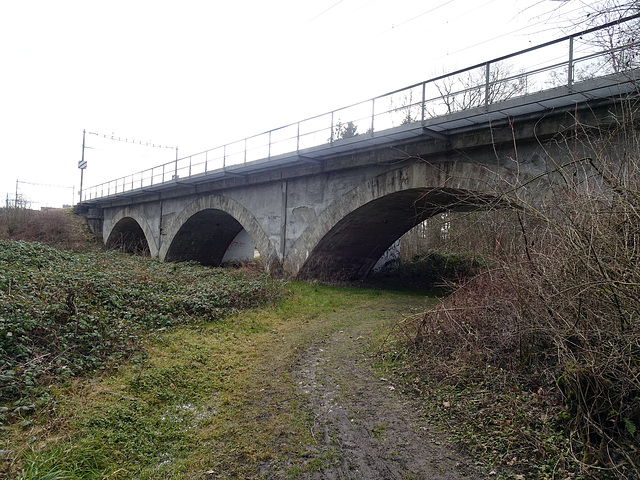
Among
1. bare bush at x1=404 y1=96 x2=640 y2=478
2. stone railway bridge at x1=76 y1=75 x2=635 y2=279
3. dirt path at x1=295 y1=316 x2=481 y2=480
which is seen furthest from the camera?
stone railway bridge at x1=76 y1=75 x2=635 y2=279

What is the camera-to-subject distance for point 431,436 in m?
3.27

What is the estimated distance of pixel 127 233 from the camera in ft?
97.6

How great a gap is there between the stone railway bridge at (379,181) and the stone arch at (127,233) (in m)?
7.20

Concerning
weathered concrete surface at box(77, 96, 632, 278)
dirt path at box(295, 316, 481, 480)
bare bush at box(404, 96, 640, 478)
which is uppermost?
weathered concrete surface at box(77, 96, 632, 278)

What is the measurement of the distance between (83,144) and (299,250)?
31.8 meters

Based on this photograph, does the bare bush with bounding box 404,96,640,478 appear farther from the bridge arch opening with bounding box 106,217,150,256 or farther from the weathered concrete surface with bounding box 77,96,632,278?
the bridge arch opening with bounding box 106,217,150,256

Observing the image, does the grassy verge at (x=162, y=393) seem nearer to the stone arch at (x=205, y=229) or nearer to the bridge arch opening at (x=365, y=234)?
the bridge arch opening at (x=365, y=234)

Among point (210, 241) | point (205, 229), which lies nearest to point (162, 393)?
point (205, 229)

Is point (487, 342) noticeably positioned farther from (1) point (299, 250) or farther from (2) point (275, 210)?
(2) point (275, 210)

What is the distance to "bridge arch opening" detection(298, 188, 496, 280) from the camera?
35.8 feet

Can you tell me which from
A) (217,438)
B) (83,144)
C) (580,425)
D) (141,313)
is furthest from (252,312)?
(83,144)

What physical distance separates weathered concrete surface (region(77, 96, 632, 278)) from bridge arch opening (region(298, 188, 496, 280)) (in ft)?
0.11

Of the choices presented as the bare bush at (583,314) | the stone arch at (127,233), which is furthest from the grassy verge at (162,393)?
the stone arch at (127,233)

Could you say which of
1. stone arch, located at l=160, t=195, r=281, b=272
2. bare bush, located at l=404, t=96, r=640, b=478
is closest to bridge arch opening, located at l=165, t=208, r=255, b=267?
stone arch, located at l=160, t=195, r=281, b=272
